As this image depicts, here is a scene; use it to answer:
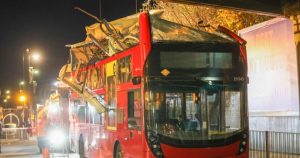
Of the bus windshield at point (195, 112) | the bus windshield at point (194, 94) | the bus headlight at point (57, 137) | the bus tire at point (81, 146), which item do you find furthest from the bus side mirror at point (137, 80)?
the bus headlight at point (57, 137)

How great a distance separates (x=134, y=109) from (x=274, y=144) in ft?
16.7

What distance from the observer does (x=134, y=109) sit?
Answer: 39.1 feet

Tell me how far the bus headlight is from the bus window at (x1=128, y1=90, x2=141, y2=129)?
381 inches

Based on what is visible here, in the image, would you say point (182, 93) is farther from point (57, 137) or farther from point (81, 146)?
point (57, 137)

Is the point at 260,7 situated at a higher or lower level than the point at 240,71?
higher

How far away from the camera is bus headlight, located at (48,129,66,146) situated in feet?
70.9

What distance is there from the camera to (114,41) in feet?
46.0

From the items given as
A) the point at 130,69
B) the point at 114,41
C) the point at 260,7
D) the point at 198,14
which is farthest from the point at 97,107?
the point at 198,14

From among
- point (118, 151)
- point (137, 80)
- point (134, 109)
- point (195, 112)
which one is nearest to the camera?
point (137, 80)

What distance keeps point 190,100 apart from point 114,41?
352 cm

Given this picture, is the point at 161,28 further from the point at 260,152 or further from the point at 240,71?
the point at 260,152

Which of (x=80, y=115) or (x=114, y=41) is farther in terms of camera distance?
(x=80, y=115)

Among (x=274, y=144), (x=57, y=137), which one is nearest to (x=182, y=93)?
(x=274, y=144)

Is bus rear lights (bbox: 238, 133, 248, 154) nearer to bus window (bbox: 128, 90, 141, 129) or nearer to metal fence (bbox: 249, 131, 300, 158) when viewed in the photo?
bus window (bbox: 128, 90, 141, 129)
